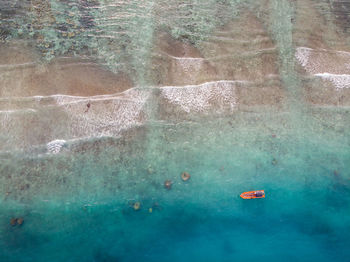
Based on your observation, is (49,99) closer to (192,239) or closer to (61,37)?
(61,37)

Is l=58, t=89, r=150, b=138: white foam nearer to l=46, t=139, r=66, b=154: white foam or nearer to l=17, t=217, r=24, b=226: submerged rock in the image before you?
l=46, t=139, r=66, b=154: white foam

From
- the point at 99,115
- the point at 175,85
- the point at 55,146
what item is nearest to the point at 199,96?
the point at 175,85

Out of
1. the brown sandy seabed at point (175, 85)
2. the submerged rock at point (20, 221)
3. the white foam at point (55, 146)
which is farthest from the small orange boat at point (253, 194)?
the submerged rock at point (20, 221)

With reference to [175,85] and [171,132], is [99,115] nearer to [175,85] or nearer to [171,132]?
[171,132]

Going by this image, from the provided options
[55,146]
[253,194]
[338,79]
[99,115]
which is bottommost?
[253,194]

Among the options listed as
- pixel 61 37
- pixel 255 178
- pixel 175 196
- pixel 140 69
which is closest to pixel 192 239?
pixel 175 196

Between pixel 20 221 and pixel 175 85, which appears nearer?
pixel 20 221

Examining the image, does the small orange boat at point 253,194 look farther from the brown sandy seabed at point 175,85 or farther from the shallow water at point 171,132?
the brown sandy seabed at point 175,85
